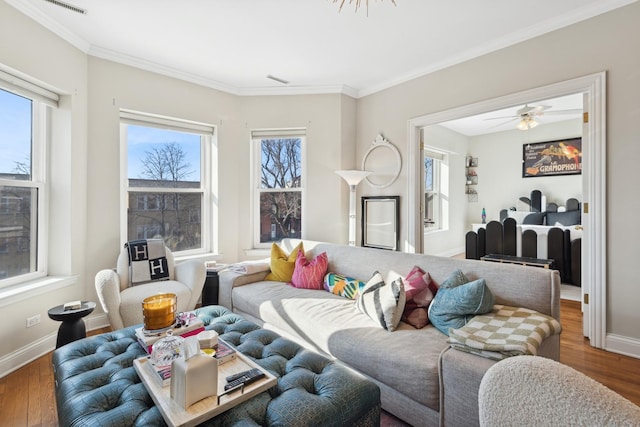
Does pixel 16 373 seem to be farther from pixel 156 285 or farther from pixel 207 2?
pixel 207 2

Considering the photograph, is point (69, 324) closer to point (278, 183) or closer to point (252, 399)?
point (252, 399)

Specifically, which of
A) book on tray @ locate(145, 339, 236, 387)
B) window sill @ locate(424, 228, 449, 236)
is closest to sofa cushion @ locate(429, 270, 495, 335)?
book on tray @ locate(145, 339, 236, 387)

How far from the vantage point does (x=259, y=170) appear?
4.15 m

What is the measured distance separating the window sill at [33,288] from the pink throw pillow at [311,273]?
2.02 metres

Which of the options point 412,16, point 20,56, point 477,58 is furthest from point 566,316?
point 20,56

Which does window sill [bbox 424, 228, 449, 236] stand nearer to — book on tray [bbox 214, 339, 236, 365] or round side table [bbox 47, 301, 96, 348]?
book on tray [bbox 214, 339, 236, 365]

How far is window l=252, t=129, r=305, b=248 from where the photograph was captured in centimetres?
413

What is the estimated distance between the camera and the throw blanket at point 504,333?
1380 millimetres

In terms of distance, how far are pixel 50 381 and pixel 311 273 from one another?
202 cm

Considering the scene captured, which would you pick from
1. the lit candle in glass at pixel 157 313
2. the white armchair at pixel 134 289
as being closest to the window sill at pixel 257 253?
the white armchair at pixel 134 289

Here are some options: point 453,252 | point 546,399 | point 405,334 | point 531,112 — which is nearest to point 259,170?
point 405,334

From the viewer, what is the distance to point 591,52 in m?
2.46

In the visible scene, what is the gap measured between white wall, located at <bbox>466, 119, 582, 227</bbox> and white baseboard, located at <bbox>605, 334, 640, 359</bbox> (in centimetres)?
443

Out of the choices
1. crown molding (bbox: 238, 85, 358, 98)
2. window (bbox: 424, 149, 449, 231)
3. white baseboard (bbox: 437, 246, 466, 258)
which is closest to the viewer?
crown molding (bbox: 238, 85, 358, 98)
